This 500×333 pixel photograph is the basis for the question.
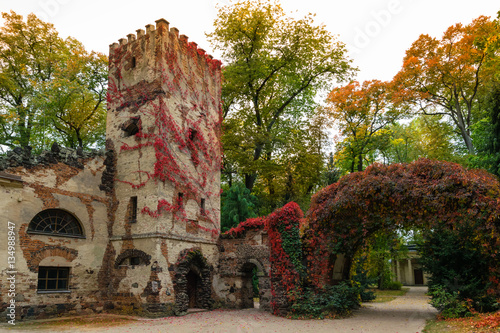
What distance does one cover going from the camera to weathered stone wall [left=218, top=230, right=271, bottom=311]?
55.6 feet

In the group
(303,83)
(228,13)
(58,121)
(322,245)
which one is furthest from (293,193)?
(58,121)

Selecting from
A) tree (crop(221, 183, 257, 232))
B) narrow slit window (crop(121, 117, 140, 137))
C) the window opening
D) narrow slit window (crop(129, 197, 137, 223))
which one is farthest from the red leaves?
tree (crop(221, 183, 257, 232))

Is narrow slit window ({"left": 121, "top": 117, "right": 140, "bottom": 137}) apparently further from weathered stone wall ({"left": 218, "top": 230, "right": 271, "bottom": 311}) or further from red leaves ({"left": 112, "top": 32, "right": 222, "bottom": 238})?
weathered stone wall ({"left": 218, "top": 230, "right": 271, "bottom": 311})

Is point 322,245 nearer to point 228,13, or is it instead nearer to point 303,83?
point 303,83

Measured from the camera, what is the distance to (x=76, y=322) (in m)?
13.1

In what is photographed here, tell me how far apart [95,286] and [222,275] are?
18.3ft

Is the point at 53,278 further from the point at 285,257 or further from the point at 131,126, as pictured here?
the point at 285,257

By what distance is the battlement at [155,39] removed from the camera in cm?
1700

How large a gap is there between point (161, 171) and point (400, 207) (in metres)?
9.28

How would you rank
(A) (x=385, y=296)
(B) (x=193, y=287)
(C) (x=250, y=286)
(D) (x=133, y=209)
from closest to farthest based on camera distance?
(D) (x=133, y=209)
(B) (x=193, y=287)
(C) (x=250, y=286)
(A) (x=385, y=296)

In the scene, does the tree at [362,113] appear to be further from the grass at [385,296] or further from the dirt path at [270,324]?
the dirt path at [270,324]

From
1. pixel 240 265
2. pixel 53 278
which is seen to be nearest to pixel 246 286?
pixel 240 265

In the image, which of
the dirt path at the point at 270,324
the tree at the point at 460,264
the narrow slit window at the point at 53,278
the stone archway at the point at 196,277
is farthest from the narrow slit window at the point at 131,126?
the tree at the point at 460,264

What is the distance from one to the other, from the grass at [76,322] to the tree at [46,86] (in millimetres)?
12265
